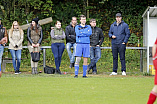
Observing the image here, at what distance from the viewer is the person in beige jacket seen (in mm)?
17703

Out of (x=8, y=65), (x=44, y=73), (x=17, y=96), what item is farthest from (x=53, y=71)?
(x=17, y=96)

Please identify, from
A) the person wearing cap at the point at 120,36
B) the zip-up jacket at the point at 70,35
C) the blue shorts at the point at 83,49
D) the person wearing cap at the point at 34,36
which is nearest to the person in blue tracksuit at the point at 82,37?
the blue shorts at the point at 83,49

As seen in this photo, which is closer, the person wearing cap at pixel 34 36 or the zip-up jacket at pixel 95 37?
the person wearing cap at pixel 34 36

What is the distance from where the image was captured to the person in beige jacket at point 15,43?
17.7 m

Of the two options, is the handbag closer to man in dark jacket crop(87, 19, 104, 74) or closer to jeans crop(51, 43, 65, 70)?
jeans crop(51, 43, 65, 70)

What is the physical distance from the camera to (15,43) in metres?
17.7

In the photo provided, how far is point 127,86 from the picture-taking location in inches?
492

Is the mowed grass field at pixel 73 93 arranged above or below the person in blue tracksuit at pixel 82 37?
below

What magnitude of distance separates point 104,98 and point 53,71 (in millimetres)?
7996

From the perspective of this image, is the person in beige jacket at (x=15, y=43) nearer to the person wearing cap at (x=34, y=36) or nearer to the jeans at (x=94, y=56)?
the person wearing cap at (x=34, y=36)

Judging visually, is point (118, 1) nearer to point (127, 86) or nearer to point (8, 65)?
point (8, 65)

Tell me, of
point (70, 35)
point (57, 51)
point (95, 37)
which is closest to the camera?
point (57, 51)

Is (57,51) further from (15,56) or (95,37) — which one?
(15,56)

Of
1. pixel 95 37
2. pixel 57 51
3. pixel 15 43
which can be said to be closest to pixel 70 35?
pixel 57 51
